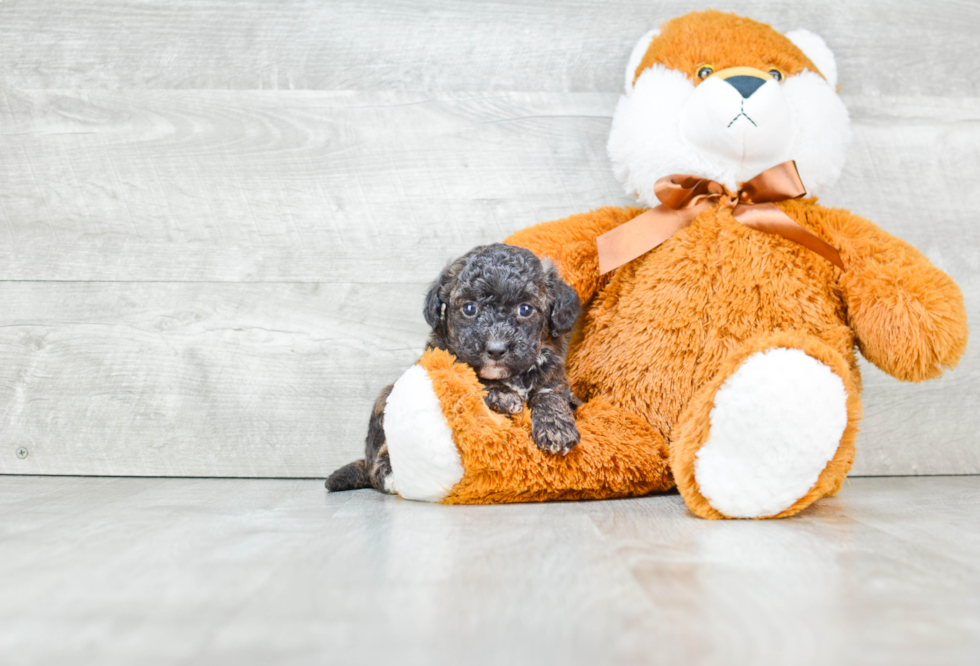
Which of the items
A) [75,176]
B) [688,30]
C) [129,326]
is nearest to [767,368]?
[688,30]

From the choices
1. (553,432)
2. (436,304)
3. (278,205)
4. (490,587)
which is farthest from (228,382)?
(490,587)

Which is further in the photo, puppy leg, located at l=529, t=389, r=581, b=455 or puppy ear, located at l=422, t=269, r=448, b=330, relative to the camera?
puppy ear, located at l=422, t=269, r=448, b=330

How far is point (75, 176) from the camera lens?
1907 mm

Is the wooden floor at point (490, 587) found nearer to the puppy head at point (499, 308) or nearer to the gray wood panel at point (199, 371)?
the puppy head at point (499, 308)

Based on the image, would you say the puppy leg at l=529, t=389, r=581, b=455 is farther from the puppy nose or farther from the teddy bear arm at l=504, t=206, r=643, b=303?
the puppy nose

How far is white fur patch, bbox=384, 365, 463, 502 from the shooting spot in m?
1.26

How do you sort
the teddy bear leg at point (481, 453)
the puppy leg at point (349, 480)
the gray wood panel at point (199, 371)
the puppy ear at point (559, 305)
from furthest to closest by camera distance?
1. the gray wood panel at point (199, 371)
2. the puppy leg at point (349, 480)
3. the puppy ear at point (559, 305)
4. the teddy bear leg at point (481, 453)

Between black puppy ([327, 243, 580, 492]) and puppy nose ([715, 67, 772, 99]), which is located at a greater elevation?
puppy nose ([715, 67, 772, 99])

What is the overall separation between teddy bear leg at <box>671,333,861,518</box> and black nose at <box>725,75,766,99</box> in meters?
0.52

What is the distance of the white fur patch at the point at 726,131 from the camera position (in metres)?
1.44

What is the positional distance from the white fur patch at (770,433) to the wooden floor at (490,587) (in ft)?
0.18

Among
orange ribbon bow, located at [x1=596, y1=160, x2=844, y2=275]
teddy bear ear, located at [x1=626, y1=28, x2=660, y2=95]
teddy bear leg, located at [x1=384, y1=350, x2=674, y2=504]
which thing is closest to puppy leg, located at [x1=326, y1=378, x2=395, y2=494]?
teddy bear leg, located at [x1=384, y1=350, x2=674, y2=504]

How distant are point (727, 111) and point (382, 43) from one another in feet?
3.14

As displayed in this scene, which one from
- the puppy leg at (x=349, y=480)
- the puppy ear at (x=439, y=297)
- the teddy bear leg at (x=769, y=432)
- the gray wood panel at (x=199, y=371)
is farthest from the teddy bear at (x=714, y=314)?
the gray wood panel at (x=199, y=371)
